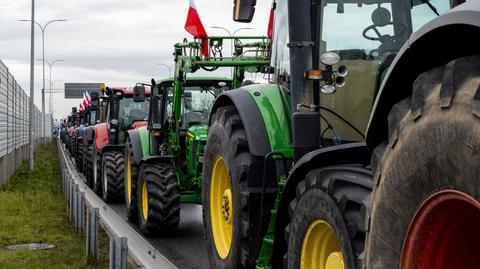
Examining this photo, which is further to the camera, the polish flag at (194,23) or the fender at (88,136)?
the fender at (88,136)

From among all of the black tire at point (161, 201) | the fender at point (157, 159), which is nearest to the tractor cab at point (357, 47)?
the black tire at point (161, 201)

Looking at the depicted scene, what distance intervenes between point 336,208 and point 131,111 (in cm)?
1518

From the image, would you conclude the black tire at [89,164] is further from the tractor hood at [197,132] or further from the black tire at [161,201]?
the black tire at [161,201]

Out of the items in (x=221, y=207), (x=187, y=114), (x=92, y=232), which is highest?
(x=187, y=114)

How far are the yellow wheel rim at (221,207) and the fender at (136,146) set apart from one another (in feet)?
19.7

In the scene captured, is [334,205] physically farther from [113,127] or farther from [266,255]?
[113,127]

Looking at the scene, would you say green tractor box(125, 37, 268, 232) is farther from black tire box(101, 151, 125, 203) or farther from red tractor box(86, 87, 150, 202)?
red tractor box(86, 87, 150, 202)

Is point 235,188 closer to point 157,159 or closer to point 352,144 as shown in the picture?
Result: point 352,144

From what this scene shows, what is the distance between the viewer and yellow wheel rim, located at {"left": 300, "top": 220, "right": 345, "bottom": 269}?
388 cm

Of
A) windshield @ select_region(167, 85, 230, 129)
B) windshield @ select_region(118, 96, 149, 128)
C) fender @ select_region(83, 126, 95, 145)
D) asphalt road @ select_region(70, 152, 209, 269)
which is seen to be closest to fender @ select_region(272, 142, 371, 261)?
asphalt road @ select_region(70, 152, 209, 269)

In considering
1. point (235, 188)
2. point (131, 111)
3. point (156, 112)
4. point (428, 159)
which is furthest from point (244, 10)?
point (131, 111)

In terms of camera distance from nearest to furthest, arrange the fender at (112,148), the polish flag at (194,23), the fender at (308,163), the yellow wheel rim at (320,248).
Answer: the yellow wheel rim at (320,248) → the fender at (308,163) → the polish flag at (194,23) → the fender at (112,148)

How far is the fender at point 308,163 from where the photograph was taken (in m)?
4.10

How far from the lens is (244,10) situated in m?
4.84
